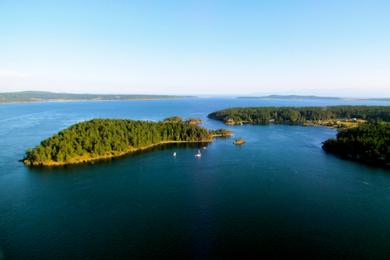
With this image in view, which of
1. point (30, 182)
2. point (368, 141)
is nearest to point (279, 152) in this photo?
point (368, 141)

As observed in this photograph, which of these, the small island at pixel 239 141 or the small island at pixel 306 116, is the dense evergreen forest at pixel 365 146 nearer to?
the small island at pixel 239 141

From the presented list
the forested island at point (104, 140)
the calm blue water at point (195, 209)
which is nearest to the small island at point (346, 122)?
the calm blue water at point (195, 209)

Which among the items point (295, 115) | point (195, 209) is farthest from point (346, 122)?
point (195, 209)

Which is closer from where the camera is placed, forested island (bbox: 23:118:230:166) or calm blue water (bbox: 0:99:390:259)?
calm blue water (bbox: 0:99:390:259)

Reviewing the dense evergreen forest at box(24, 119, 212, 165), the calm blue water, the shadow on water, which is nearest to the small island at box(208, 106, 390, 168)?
the calm blue water

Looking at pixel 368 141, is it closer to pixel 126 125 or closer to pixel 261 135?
pixel 261 135

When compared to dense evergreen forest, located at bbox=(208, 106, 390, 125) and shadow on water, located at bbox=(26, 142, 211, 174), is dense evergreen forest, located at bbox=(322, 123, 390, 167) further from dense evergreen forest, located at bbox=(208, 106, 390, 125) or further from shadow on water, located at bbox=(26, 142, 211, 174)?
dense evergreen forest, located at bbox=(208, 106, 390, 125)
